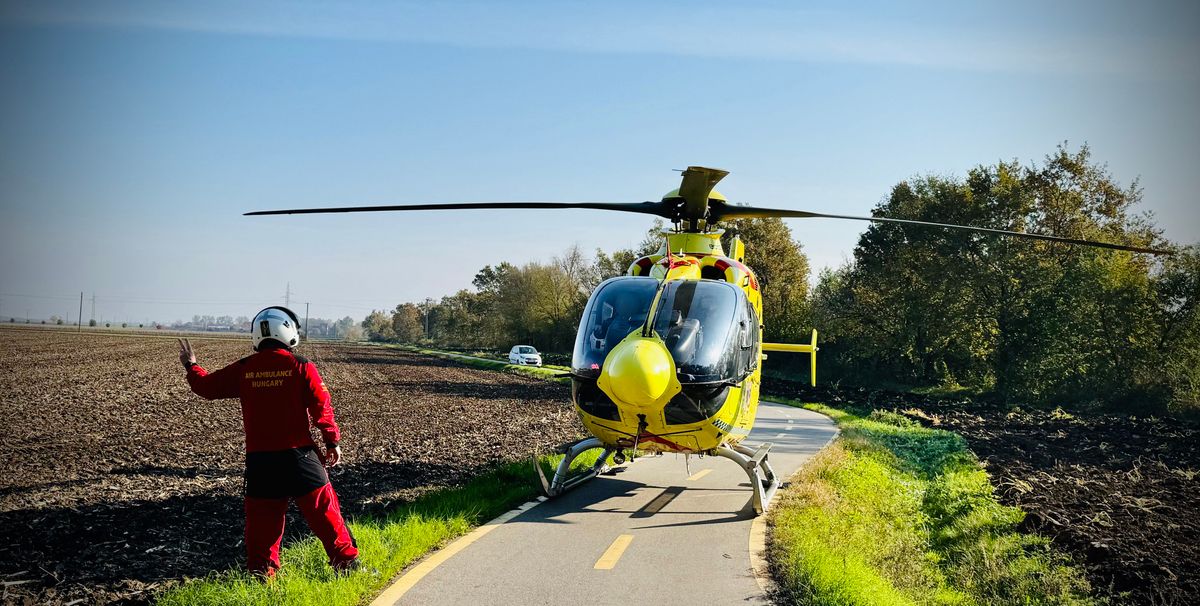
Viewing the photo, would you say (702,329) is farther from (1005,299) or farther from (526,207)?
(1005,299)

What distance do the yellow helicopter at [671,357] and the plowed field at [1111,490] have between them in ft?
10.1

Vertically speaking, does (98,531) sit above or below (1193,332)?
below

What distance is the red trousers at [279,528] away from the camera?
5.86m

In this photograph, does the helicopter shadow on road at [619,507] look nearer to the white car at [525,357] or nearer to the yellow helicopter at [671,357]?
the yellow helicopter at [671,357]

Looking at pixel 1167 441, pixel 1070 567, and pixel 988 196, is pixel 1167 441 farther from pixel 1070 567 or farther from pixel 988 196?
pixel 988 196

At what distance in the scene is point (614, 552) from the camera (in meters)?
7.09

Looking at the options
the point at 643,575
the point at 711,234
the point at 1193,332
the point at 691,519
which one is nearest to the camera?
the point at 643,575

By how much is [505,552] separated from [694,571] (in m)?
1.68

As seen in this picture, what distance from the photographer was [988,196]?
3797cm

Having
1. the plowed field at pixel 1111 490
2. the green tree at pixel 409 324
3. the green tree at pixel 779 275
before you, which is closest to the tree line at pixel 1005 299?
the green tree at pixel 779 275

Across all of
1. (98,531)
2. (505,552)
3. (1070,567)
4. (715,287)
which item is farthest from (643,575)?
(98,531)

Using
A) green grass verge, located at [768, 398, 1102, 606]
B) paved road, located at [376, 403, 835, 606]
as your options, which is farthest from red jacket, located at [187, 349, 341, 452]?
green grass verge, located at [768, 398, 1102, 606]

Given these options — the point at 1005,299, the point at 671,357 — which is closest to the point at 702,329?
the point at 671,357

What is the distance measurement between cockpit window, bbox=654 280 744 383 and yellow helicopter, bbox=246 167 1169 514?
0.4 inches
